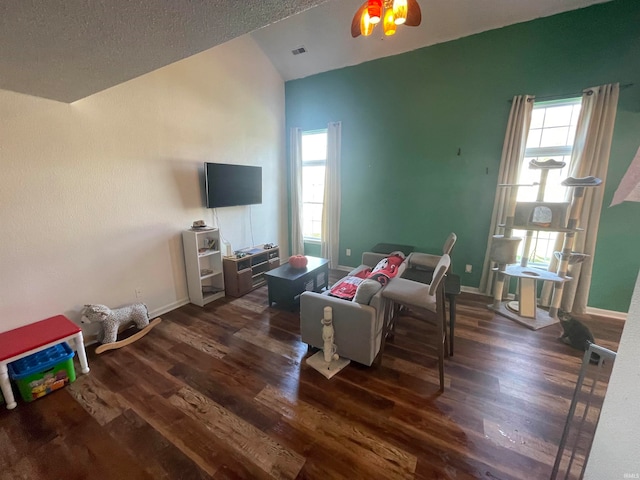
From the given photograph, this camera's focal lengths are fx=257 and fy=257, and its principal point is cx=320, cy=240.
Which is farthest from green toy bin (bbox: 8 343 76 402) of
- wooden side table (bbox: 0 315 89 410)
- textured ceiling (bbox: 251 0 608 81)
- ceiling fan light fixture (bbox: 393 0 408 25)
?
textured ceiling (bbox: 251 0 608 81)

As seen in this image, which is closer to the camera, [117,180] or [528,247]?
[117,180]

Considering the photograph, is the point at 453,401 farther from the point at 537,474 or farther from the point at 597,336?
the point at 597,336

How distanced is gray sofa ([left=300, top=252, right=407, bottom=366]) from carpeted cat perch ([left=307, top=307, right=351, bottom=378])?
0.19ft

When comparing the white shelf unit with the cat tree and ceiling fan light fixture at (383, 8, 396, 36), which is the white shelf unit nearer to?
ceiling fan light fixture at (383, 8, 396, 36)

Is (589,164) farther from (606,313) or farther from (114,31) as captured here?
(114,31)

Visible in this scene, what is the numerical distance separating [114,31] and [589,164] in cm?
411

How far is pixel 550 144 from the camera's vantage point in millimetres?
3021

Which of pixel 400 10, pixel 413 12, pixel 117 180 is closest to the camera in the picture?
pixel 400 10

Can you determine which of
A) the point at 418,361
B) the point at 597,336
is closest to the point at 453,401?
the point at 418,361

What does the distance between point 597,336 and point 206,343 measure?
12.6 ft

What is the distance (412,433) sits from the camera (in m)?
1.56

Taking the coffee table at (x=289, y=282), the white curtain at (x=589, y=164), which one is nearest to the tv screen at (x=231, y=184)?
the coffee table at (x=289, y=282)

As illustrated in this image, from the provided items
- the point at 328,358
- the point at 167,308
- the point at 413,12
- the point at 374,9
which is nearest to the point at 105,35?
the point at 374,9

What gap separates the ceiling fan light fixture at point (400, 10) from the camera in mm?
1768
